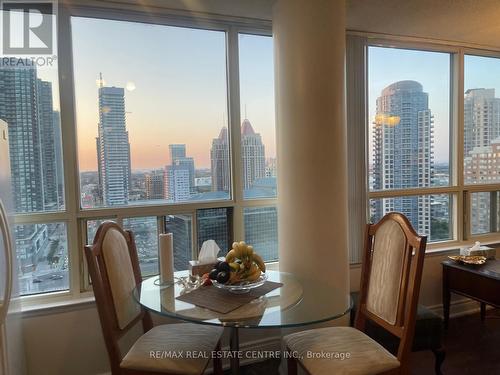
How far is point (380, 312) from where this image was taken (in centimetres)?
179

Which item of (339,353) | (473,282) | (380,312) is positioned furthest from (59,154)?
(473,282)

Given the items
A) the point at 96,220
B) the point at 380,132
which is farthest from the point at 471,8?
the point at 96,220

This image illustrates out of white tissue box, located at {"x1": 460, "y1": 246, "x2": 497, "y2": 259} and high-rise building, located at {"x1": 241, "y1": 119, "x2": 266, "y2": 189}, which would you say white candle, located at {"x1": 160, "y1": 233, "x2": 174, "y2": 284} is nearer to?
high-rise building, located at {"x1": 241, "y1": 119, "x2": 266, "y2": 189}

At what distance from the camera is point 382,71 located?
3076 mm

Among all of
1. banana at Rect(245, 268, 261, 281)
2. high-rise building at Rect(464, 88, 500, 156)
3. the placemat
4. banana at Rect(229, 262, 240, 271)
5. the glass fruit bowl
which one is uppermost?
high-rise building at Rect(464, 88, 500, 156)

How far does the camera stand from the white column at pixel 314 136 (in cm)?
210

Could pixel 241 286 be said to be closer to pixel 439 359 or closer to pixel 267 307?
pixel 267 307

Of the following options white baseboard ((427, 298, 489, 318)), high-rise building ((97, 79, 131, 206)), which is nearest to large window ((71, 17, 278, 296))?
high-rise building ((97, 79, 131, 206))

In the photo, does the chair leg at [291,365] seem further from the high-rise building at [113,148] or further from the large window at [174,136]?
the high-rise building at [113,148]

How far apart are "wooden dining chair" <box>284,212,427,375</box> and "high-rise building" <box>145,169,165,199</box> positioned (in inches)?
52.1

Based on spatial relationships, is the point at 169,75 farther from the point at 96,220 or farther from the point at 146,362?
the point at 146,362

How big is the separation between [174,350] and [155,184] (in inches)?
46.6

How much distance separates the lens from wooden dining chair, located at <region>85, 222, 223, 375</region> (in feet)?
5.24

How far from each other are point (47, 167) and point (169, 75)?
1035 millimetres
